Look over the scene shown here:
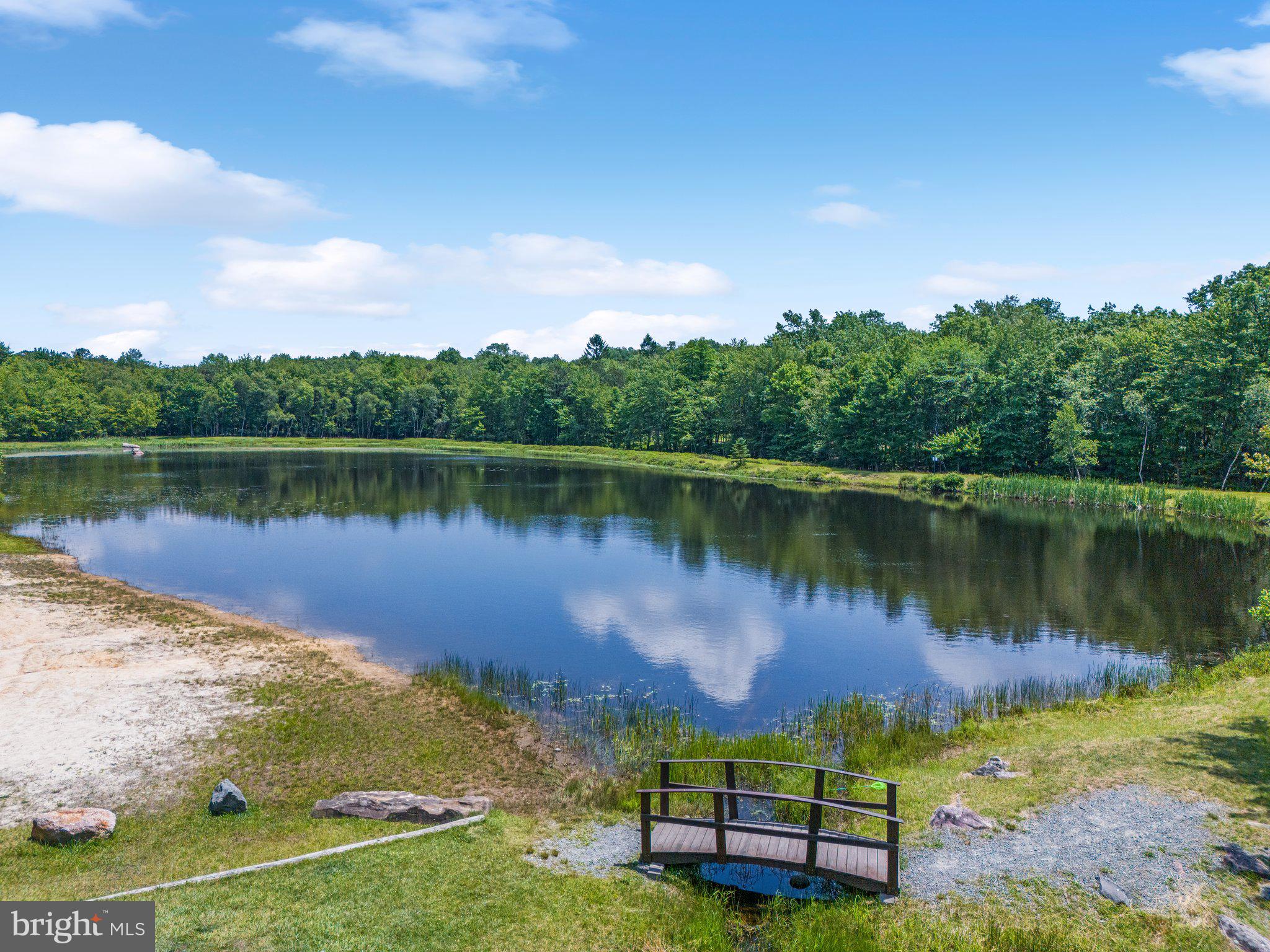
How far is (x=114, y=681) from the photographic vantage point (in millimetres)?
19969

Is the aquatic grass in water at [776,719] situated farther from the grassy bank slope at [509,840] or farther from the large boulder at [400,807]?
the large boulder at [400,807]

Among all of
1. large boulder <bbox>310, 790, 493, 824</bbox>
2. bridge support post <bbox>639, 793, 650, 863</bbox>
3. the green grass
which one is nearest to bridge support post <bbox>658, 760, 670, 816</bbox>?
bridge support post <bbox>639, 793, 650, 863</bbox>

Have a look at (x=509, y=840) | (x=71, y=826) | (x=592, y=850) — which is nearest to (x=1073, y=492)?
(x=592, y=850)

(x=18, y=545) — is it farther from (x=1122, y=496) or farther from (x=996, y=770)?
(x=1122, y=496)

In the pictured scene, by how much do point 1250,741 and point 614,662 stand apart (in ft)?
50.7

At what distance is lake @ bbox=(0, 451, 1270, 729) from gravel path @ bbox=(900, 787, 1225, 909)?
8069mm

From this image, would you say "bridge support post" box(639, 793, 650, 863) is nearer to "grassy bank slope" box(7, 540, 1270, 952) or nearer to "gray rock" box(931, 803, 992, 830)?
"grassy bank slope" box(7, 540, 1270, 952)

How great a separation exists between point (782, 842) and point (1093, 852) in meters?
4.41

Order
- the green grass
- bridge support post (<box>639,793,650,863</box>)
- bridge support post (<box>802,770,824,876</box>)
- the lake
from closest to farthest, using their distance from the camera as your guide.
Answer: bridge support post (<box>802,770,824,876</box>), bridge support post (<box>639,793,650,863</box>), the lake, the green grass

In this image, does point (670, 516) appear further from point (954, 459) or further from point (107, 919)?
point (107, 919)

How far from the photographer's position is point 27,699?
60.5 ft

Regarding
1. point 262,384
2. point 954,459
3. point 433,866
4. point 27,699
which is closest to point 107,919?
point 433,866

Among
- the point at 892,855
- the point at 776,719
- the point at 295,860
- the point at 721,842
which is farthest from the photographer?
the point at 776,719

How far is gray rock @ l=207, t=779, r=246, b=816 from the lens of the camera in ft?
43.5
